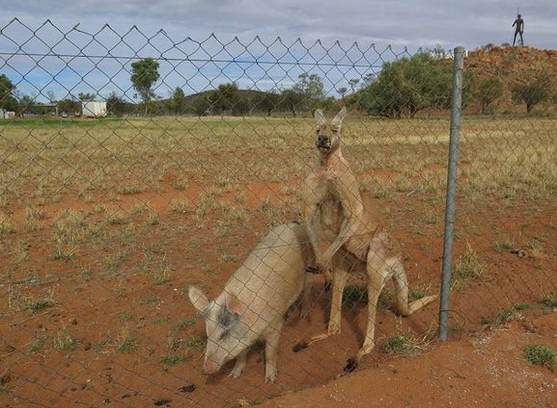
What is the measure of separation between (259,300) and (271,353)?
0.54 m

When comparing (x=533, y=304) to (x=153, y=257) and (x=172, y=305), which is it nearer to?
(x=172, y=305)

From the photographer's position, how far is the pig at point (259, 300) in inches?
170

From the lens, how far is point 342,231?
468 centimetres

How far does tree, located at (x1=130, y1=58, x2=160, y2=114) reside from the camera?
12.0ft

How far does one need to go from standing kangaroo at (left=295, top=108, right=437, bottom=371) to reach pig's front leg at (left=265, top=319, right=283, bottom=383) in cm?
39

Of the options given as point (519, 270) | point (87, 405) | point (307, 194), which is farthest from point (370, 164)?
point (87, 405)

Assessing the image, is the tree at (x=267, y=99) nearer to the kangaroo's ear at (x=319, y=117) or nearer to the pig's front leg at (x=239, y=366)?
the kangaroo's ear at (x=319, y=117)

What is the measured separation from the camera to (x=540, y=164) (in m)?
14.2

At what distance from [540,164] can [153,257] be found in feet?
38.6

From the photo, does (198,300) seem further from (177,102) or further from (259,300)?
(177,102)

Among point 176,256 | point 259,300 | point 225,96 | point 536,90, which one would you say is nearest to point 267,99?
point 225,96

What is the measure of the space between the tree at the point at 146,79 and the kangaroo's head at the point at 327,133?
4.78 feet

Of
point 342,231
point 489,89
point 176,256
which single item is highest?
point 489,89

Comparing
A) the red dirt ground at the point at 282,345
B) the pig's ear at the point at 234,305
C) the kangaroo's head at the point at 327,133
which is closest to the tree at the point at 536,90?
the red dirt ground at the point at 282,345
